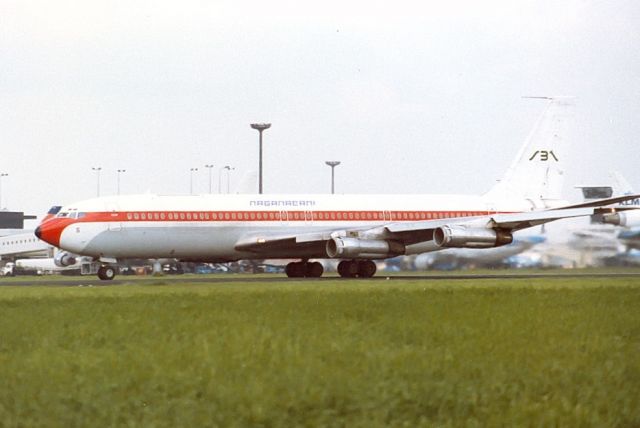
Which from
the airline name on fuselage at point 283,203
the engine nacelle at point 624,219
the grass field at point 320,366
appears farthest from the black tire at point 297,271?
the grass field at point 320,366

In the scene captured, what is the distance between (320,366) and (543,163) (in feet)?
159

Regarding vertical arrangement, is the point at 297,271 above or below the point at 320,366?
above

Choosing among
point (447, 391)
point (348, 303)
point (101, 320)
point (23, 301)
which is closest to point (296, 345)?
point (447, 391)

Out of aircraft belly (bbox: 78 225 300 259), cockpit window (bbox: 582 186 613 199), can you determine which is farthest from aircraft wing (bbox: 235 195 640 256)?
cockpit window (bbox: 582 186 613 199)

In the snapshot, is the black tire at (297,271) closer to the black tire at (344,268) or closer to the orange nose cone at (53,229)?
the black tire at (344,268)

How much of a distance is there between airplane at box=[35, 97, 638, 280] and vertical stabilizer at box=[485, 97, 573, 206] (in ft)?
5.30

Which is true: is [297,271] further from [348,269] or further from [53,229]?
[53,229]

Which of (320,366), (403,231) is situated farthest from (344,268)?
(320,366)

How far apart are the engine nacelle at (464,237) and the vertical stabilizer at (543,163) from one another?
5187 mm

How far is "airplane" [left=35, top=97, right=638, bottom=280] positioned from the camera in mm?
51656

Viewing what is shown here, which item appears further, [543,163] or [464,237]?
[543,163]

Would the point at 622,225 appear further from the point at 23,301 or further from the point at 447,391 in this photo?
the point at 447,391

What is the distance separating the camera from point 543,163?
6097cm

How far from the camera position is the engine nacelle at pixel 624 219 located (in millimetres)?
60812
